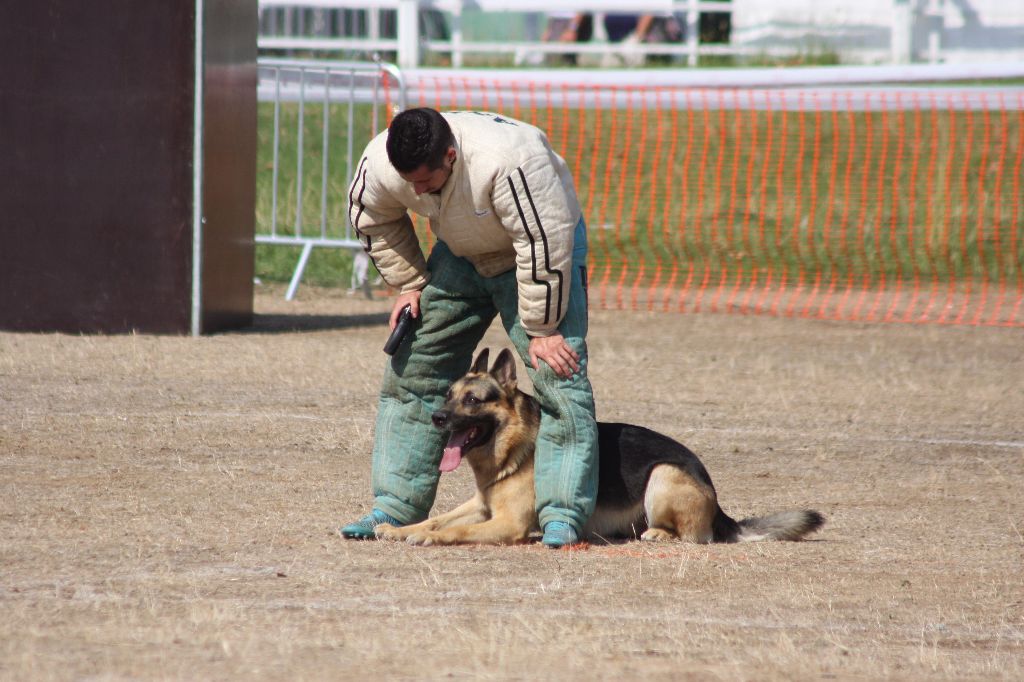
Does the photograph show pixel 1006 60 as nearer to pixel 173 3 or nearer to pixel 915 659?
pixel 173 3

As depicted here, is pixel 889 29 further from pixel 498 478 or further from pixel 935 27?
pixel 498 478

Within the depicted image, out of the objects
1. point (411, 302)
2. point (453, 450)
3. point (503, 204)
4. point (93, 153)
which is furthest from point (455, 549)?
point (93, 153)

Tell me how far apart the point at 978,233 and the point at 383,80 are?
7483mm

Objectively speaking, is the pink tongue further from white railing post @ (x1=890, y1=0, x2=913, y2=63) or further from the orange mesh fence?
white railing post @ (x1=890, y1=0, x2=913, y2=63)

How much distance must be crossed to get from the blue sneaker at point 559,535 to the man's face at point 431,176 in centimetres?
147

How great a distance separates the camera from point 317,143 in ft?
71.8

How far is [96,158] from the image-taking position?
11.9 meters

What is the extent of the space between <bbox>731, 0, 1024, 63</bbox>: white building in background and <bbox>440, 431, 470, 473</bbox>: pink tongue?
63.9 ft

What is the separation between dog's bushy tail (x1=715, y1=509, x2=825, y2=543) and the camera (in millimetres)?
6613

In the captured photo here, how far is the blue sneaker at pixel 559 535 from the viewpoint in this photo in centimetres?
637

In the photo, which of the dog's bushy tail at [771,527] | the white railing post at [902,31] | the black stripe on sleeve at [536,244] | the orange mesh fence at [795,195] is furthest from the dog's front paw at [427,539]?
the white railing post at [902,31]

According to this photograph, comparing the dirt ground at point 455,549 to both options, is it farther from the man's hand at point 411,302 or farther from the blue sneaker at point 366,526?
the man's hand at point 411,302

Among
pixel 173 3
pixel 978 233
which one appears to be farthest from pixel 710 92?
pixel 173 3

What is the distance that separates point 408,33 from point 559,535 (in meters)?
19.0
